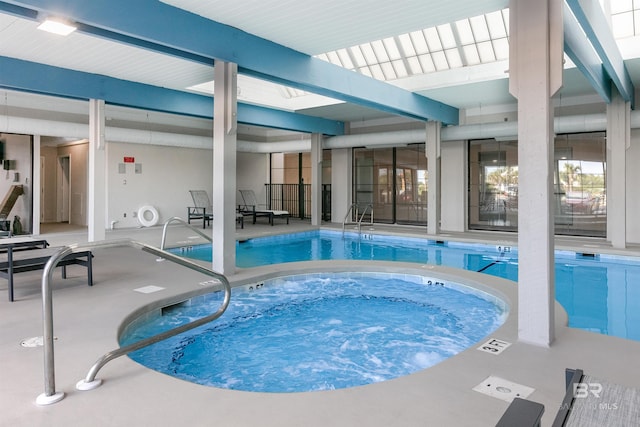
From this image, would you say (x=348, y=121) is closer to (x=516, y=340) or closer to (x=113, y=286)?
(x=113, y=286)

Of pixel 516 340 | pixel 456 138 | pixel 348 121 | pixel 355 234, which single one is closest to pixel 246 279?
pixel 516 340

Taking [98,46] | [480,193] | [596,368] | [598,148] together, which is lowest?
[596,368]

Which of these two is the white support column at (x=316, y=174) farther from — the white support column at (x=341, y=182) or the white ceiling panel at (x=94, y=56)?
the white ceiling panel at (x=94, y=56)

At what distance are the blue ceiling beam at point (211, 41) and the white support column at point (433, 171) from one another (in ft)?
9.65

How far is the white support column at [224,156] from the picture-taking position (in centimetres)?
545

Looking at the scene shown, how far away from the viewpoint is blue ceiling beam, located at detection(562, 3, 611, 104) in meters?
4.92

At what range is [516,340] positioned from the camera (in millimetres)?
3207

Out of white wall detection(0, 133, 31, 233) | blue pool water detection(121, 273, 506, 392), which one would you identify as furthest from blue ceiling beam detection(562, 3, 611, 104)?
white wall detection(0, 133, 31, 233)

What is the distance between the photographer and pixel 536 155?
10.2 ft

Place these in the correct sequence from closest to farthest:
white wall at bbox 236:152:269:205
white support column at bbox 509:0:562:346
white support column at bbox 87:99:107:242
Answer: white support column at bbox 509:0:562:346
white support column at bbox 87:99:107:242
white wall at bbox 236:152:269:205

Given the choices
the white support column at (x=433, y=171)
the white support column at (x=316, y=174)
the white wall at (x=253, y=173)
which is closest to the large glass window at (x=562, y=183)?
the white support column at (x=433, y=171)

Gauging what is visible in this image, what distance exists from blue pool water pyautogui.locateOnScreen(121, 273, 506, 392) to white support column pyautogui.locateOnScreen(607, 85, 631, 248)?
4780 millimetres

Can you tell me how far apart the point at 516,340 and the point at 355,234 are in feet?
28.4

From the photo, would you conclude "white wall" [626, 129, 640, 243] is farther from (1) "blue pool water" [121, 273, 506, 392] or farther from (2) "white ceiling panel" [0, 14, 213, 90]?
(2) "white ceiling panel" [0, 14, 213, 90]
